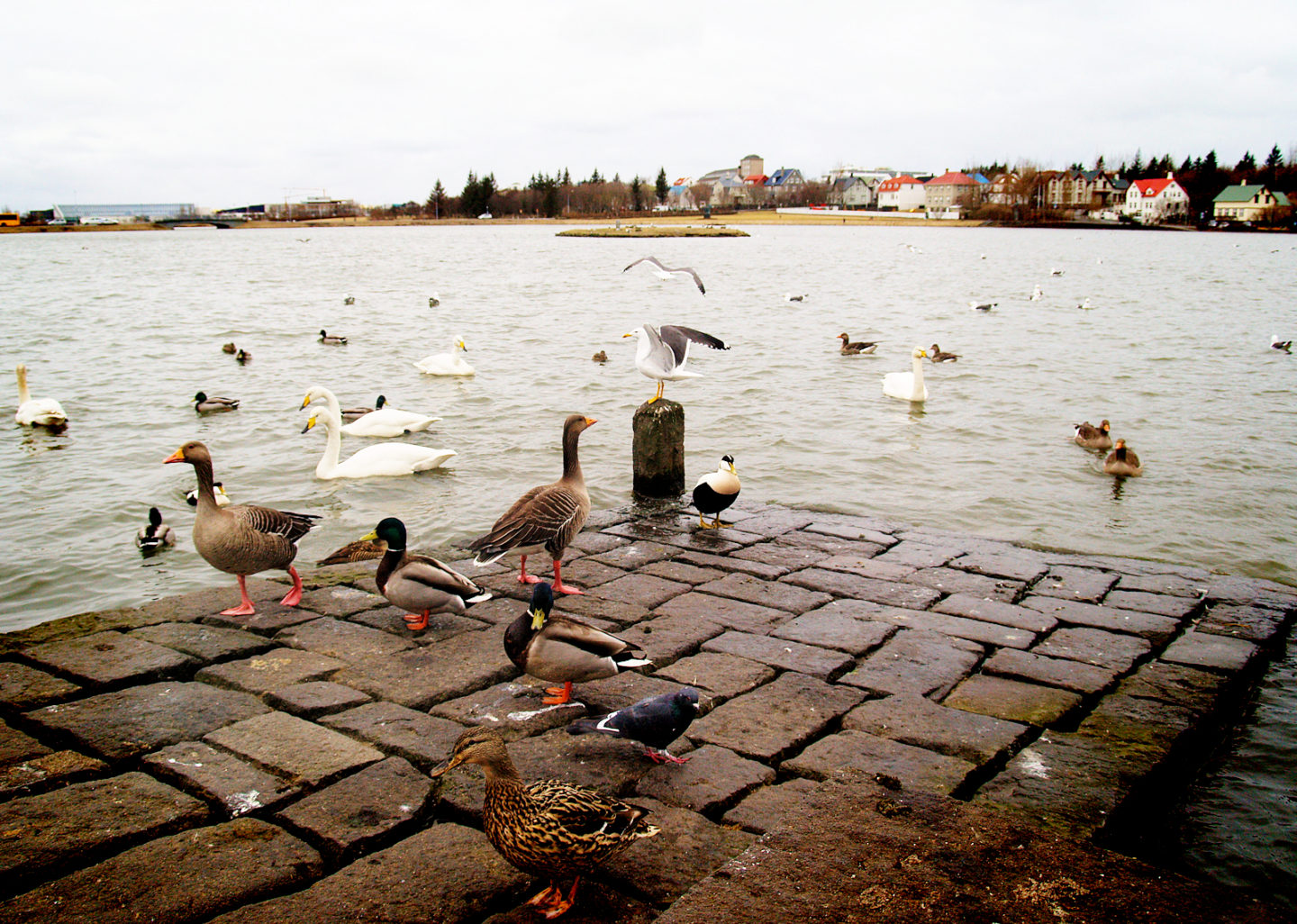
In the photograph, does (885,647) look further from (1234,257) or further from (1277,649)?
(1234,257)

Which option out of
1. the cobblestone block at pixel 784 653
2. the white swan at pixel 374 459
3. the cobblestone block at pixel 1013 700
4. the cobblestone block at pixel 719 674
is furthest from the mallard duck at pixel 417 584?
the white swan at pixel 374 459

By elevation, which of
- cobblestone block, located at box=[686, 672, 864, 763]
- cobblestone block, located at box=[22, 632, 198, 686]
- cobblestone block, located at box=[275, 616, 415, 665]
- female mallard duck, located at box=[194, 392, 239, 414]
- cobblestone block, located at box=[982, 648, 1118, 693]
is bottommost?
cobblestone block, located at box=[982, 648, 1118, 693]

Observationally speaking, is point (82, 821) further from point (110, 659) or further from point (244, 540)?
point (244, 540)

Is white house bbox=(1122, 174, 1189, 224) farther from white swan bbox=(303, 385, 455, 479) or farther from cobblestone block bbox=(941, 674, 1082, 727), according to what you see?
cobblestone block bbox=(941, 674, 1082, 727)

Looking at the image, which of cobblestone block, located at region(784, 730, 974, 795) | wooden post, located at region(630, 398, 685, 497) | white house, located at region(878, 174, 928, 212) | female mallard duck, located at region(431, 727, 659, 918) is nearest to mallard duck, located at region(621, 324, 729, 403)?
wooden post, located at region(630, 398, 685, 497)

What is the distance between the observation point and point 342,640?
14.1 feet

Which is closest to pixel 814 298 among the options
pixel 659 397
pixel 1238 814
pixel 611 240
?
pixel 659 397

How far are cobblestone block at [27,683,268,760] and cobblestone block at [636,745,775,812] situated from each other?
1.73 m

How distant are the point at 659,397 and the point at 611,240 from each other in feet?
231

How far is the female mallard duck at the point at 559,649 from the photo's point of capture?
3555mm

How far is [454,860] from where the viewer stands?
8.66 ft

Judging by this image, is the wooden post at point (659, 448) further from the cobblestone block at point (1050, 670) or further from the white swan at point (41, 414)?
the white swan at point (41, 414)

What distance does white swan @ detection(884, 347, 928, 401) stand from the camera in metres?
13.0

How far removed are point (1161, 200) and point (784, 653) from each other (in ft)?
422
